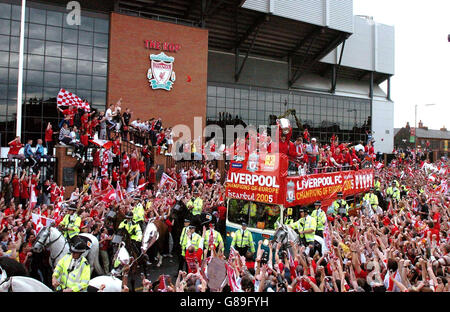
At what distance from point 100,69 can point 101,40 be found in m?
1.93

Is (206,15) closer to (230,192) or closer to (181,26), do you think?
(181,26)

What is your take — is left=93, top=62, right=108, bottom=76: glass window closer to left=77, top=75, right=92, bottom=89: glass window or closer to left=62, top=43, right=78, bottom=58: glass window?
left=77, top=75, right=92, bottom=89: glass window

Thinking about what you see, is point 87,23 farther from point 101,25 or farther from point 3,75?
point 3,75

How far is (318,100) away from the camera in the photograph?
135 ft

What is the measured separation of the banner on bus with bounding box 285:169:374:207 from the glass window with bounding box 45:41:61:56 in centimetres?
1979

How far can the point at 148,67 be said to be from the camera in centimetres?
2522

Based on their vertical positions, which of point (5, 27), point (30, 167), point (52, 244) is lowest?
point (52, 244)

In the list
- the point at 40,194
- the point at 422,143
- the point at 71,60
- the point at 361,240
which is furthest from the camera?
the point at 422,143

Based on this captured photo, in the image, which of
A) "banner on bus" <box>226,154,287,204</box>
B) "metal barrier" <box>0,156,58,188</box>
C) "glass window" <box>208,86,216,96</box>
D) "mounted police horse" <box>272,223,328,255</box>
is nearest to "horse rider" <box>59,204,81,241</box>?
"banner on bus" <box>226,154,287,204</box>

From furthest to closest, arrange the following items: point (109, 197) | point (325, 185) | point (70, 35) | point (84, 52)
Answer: point (84, 52) → point (70, 35) → point (325, 185) → point (109, 197)

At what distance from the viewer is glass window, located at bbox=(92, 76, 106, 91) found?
2453cm

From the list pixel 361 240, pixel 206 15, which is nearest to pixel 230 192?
pixel 361 240

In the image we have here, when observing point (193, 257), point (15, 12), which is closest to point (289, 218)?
point (193, 257)

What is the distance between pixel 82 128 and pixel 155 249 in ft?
24.3
